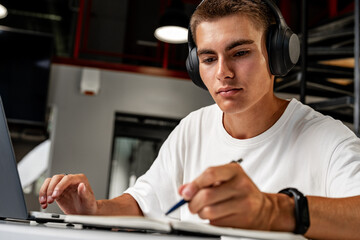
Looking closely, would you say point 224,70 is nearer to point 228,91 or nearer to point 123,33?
point 228,91

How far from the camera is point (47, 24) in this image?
5633 mm

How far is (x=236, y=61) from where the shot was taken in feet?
3.51

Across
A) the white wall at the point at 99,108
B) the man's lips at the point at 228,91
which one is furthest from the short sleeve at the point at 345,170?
the white wall at the point at 99,108

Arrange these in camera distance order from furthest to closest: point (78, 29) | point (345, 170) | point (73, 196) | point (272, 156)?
1. point (78, 29)
2. point (272, 156)
3. point (73, 196)
4. point (345, 170)

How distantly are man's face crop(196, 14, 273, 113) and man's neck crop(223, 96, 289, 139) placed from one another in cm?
5

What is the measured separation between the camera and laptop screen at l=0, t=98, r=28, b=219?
0.69 m

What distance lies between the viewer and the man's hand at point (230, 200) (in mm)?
558

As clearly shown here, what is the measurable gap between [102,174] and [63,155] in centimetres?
47

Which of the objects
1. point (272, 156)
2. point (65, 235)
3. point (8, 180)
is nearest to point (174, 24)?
point (272, 156)

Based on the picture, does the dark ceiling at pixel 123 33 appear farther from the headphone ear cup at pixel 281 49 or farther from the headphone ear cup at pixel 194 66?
the headphone ear cup at pixel 281 49

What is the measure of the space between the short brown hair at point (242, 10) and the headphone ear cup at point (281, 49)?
1.6 inches

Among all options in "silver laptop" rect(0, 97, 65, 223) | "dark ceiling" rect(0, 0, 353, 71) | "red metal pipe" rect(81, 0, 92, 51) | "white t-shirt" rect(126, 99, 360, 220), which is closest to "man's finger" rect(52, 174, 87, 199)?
"silver laptop" rect(0, 97, 65, 223)

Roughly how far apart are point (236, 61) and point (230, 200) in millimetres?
567

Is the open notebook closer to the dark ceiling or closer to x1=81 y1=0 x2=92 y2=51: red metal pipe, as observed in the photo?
the dark ceiling
